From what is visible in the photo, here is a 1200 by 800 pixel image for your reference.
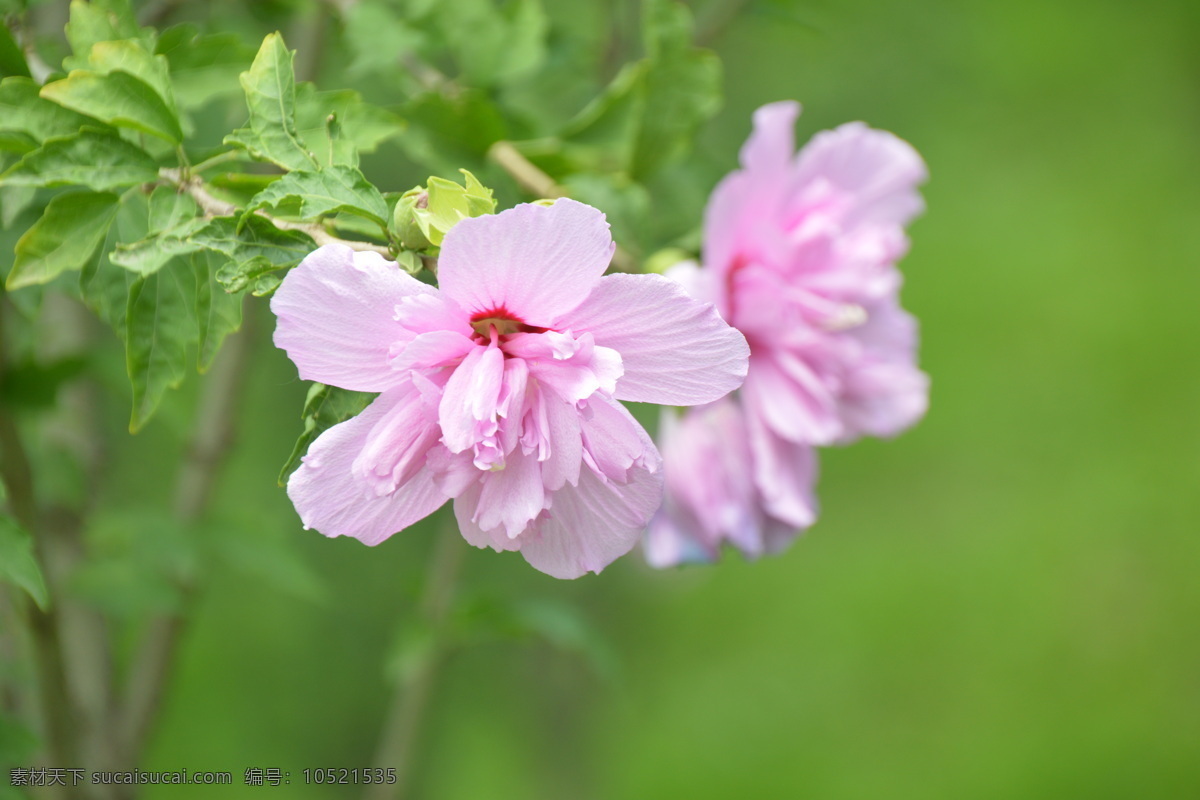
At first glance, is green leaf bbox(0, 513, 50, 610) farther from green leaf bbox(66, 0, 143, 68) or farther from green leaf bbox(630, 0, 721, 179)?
green leaf bbox(630, 0, 721, 179)

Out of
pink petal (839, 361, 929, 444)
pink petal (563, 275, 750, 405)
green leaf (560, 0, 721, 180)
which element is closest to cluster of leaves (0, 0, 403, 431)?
pink petal (563, 275, 750, 405)

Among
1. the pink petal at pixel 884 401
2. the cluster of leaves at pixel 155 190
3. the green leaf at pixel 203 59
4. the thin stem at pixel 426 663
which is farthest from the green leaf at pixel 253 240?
the thin stem at pixel 426 663

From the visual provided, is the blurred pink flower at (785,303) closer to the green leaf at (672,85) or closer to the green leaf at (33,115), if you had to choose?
the green leaf at (672,85)

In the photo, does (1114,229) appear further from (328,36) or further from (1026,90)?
(328,36)

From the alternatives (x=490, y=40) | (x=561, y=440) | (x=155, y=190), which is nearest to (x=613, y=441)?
(x=561, y=440)

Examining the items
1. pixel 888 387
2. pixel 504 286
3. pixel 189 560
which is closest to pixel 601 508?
pixel 504 286
